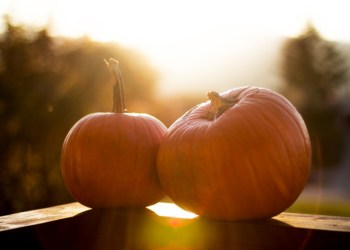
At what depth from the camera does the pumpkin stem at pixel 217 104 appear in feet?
5.98

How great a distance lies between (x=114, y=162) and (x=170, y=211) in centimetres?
29

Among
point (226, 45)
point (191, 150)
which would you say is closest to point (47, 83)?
point (191, 150)

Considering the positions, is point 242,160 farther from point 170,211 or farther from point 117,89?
point 117,89

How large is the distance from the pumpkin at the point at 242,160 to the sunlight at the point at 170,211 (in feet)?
0.14

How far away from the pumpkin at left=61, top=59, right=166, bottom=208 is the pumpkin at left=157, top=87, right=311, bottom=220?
0.23 meters

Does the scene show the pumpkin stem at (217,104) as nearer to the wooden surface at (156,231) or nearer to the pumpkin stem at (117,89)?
the wooden surface at (156,231)

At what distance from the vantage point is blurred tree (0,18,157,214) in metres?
5.34

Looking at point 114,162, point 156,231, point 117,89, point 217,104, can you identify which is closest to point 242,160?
point 217,104

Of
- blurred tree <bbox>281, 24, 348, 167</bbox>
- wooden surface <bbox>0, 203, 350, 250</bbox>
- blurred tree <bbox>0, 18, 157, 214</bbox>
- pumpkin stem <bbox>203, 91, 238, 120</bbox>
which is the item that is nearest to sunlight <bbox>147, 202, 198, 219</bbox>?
wooden surface <bbox>0, 203, 350, 250</bbox>

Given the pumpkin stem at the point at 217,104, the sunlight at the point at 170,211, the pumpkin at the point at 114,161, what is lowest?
the sunlight at the point at 170,211

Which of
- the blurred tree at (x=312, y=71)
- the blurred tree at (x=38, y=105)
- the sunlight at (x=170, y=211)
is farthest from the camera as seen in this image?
the blurred tree at (x=312, y=71)

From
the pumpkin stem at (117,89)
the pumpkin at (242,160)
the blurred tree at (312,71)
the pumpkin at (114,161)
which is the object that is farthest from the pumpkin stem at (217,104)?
the blurred tree at (312,71)

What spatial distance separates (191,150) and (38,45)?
530 centimetres

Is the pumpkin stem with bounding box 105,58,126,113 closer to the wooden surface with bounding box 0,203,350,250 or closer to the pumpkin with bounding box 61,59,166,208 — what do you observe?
the pumpkin with bounding box 61,59,166,208
